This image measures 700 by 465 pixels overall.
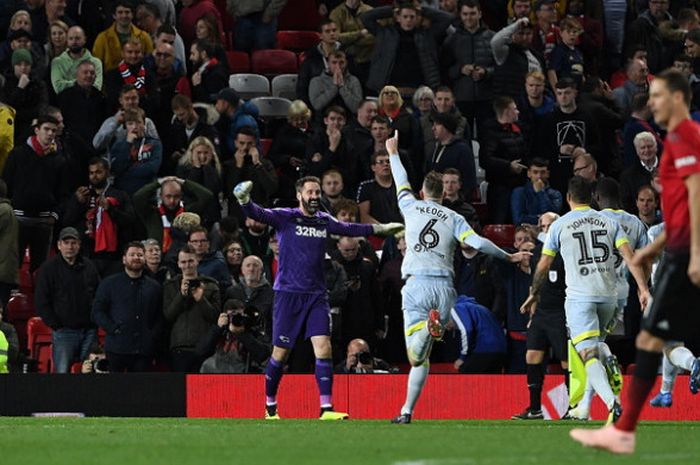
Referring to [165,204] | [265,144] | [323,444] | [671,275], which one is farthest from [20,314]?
[671,275]

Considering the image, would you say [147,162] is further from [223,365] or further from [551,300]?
[551,300]

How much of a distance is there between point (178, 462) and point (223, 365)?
29.3 ft

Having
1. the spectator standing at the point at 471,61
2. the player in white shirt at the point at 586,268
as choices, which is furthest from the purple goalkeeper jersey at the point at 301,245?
the spectator standing at the point at 471,61

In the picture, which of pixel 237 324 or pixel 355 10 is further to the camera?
pixel 355 10

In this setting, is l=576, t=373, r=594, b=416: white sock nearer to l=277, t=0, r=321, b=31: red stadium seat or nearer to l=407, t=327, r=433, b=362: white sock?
l=407, t=327, r=433, b=362: white sock

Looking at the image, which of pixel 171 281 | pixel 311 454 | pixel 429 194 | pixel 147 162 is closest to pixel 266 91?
pixel 147 162

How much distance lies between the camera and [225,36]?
25703 millimetres

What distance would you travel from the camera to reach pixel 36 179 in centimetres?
2042

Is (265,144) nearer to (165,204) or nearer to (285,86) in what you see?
(285,86)

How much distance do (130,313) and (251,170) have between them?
290 cm

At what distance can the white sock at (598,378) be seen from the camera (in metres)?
15.3

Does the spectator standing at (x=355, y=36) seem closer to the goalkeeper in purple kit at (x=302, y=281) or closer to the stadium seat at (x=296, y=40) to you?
the stadium seat at (x=296, y=40)

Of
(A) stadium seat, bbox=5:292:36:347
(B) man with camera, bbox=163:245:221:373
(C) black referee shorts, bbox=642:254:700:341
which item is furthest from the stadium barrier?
(C) black referee shorts, bbox=642:254:700:341

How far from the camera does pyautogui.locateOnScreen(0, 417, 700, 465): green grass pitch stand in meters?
10.1
